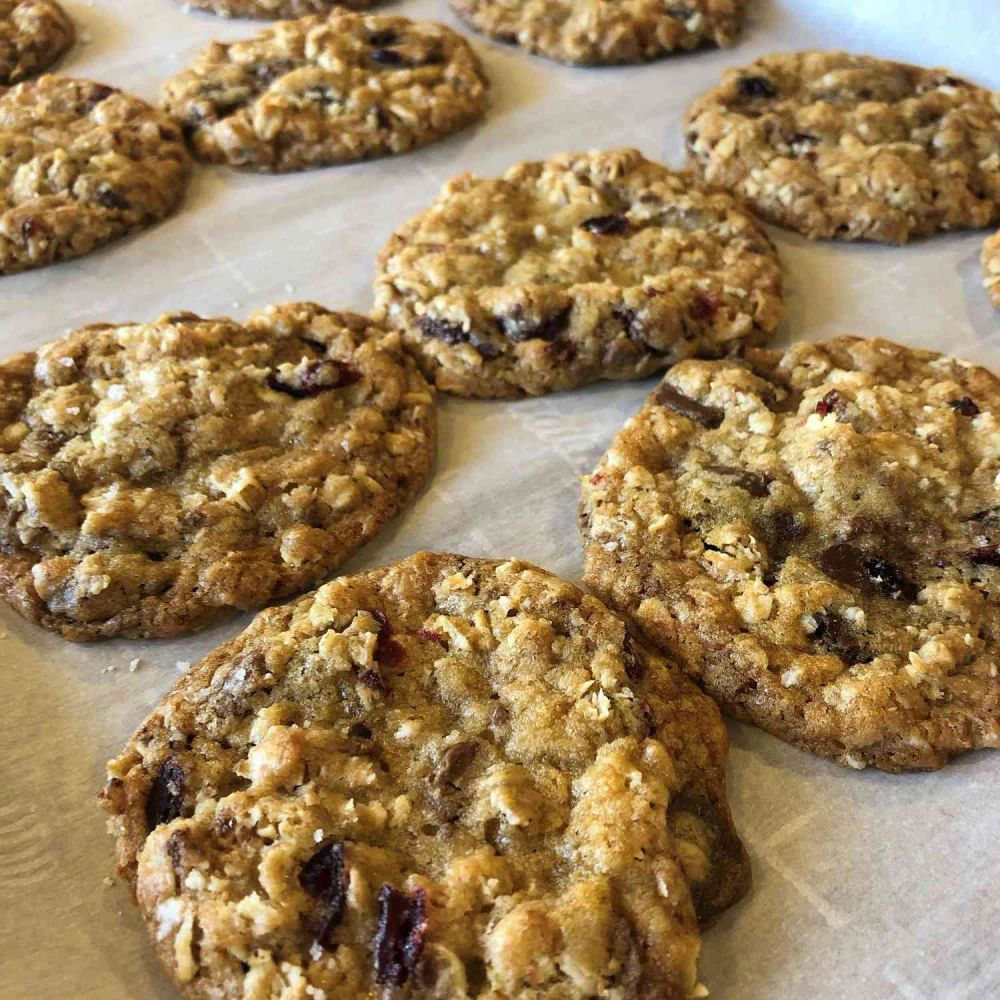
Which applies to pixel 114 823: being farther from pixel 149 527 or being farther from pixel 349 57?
pixel 349 57

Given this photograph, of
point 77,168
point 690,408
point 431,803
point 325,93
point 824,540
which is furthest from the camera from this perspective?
point 325,93

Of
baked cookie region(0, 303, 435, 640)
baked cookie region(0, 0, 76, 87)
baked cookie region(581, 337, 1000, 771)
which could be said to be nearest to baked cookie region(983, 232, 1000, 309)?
baked cookie region(581, 337, 1000, 771)

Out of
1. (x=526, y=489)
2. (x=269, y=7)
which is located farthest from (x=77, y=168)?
(x=526, y=489)

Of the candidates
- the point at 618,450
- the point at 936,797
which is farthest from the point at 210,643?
the point at 936,797

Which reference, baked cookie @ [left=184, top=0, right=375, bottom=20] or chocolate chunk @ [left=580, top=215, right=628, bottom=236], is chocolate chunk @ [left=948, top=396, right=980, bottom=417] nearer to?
chocolate chunk @ [left=580, top=215, right=628, bottom=236]

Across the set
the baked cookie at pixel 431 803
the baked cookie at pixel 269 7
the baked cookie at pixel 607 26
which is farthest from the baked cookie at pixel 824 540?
the baked cookie at pixel 269 7

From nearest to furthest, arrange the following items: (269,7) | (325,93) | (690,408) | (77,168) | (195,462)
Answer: (195,462), (690,408), (77,168), (325,93), (269,7)

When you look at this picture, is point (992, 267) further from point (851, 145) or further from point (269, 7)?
point (269, 7)
